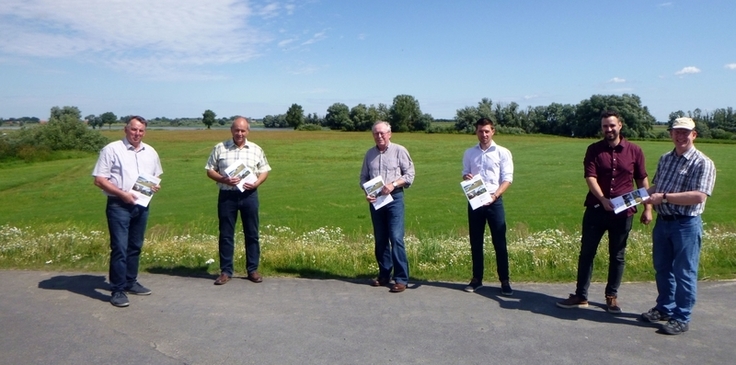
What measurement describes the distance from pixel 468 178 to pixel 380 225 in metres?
1.27

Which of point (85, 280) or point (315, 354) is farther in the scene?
point (85, 280)

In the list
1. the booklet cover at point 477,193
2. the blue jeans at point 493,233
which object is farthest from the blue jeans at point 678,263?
the booklet cover at point 477,193

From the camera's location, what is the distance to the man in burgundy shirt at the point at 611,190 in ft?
20.4

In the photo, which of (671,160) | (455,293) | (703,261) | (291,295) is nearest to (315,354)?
(291,295)

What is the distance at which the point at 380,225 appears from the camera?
24.8 ft

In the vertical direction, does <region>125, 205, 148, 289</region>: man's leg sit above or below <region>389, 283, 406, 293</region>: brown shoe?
above

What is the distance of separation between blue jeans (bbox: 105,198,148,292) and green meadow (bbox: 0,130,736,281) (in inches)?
42.1

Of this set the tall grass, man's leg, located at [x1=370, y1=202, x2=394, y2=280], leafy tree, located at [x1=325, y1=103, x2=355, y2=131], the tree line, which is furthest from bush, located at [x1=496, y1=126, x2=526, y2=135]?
man's leg, located at [x1=370, y1=202, x2=394, y2=280]

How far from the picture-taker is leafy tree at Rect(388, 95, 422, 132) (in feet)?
331

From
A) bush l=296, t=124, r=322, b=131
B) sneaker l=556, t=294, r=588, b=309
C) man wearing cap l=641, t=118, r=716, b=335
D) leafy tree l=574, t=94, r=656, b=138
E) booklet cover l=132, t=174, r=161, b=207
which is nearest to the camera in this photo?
man wearing cap l=641, t=118, r=716, b=335

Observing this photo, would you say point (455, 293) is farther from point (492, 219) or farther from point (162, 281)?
point (162, 281)

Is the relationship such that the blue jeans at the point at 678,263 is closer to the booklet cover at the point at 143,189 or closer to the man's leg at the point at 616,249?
the man's leg at the point at 616,249

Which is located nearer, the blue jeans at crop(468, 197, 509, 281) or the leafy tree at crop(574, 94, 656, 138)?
the blue jeans at crop(468, 197, 509, 281)

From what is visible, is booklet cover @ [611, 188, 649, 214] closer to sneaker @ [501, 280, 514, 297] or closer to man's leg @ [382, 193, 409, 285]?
sneaker @ [501, 280, 514, 297]
